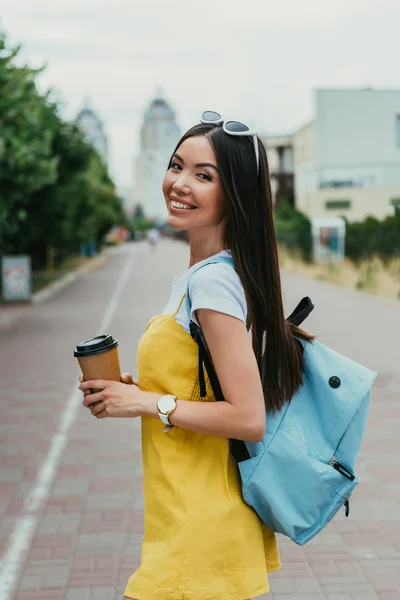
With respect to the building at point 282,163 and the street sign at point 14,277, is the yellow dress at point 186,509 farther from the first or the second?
the building at point 282,163

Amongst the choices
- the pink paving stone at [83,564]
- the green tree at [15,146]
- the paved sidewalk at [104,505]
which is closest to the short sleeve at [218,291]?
the paved sidewalk at [104,505]

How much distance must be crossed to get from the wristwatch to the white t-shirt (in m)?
0.17

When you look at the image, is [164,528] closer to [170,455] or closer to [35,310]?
[170,455]

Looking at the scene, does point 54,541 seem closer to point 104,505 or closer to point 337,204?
point 104,505

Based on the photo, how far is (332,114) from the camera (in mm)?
43000

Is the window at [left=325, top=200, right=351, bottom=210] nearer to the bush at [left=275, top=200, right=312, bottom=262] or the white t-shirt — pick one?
the bush at [left=275, top=200, right=312, bottom=262]

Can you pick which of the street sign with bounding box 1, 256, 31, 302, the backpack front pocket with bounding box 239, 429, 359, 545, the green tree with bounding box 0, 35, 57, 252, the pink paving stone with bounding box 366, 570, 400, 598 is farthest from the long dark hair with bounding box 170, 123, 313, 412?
A: the street sign with bounding box 1, 256, 31, 302

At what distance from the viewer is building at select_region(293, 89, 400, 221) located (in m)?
40.9

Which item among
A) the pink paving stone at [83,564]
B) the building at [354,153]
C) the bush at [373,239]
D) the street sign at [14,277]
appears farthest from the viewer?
the building at [354,153]

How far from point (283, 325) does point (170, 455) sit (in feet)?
1.40

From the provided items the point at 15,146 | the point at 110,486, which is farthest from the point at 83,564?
the point at 15,146

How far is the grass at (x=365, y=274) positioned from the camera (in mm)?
22328

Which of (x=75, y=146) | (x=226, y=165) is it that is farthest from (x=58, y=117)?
(x=226, y=165)

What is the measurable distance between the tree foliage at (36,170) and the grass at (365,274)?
328 inches
